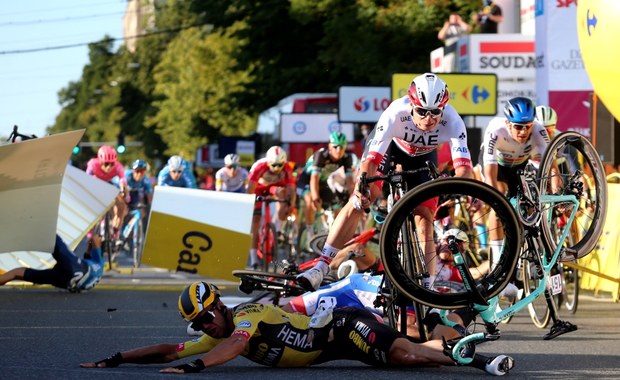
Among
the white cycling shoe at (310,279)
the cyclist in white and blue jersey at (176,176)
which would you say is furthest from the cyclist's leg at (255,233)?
the white cycling shoe at (310,279)

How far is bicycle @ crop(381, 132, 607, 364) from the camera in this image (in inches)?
366

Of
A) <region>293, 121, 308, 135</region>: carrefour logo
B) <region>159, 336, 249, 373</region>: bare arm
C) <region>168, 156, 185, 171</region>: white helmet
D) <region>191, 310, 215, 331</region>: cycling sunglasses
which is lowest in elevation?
<region>159, 336, 249, 373</region>: bare arm

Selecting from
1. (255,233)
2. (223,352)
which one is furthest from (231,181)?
(223,352)

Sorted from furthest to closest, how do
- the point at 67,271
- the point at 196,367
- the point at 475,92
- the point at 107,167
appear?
1. the point at 475,92
2. the point at 107,167
3. the point at 67,271
4. the point at 196,367

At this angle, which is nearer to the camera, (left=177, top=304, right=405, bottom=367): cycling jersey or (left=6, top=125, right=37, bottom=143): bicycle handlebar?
(left=177, top=304, right=405, bottom=367): cycling jersey

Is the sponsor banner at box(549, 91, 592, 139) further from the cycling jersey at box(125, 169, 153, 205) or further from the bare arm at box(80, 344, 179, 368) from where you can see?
the bare arm at box(80, 344, 179, 368)

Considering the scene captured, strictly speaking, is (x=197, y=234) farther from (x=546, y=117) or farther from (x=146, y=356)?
(x=146, y=356)

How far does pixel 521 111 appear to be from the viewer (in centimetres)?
1253

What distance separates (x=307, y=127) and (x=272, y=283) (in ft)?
95.6

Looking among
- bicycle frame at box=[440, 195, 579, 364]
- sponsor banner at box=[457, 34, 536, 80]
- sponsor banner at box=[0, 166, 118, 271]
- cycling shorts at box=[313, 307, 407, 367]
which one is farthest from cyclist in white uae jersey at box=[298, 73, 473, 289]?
sponsor banner at box=[457, 34, 536, 80]

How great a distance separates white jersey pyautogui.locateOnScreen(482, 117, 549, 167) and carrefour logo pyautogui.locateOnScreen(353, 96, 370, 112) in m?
17.4

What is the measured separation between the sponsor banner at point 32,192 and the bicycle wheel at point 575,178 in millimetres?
5299

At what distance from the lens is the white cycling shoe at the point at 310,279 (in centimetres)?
1095

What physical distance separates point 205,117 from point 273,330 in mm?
71144
